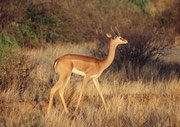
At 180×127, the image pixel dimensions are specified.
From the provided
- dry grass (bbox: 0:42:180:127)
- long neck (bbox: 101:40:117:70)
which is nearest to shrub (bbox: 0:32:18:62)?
dry grass (bbox: 0:42:180:127)

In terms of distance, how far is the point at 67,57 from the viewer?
23.5 ft

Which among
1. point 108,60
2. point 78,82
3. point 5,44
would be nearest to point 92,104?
point 108,60

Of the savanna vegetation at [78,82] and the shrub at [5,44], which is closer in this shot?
the savanna vegetation at [78,82]

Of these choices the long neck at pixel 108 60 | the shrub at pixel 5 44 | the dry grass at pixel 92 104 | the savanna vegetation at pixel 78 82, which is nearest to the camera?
the dry grass at pixel 92 104

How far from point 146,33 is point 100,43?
175 cm

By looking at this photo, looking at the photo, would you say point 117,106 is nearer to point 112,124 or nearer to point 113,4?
point 112,124

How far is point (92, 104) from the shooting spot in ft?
25.7

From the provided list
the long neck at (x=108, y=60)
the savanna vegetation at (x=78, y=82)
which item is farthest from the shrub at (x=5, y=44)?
the long neck at (x=108, y=60)

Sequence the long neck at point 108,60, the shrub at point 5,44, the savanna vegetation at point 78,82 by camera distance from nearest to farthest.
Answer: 1. the savanna vegetation at point 78,82
2. the long neck at point 108,60
3. the shrub at point 5,44

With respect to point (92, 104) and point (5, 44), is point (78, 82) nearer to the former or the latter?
point (92, 104)

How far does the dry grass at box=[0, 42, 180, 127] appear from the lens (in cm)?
586

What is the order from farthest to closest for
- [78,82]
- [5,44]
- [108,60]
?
[5,44] → [78,82] → [108,60]

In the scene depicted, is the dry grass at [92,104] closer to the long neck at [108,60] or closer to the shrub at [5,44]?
the shrub at [5,44]

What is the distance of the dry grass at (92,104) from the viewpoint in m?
5.86
